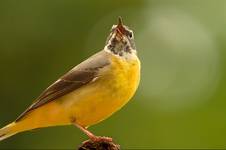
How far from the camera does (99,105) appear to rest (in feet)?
46.5

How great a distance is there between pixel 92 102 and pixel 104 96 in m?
0.16

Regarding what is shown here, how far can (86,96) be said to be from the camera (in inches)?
562

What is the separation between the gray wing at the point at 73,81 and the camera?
1446 centimetres

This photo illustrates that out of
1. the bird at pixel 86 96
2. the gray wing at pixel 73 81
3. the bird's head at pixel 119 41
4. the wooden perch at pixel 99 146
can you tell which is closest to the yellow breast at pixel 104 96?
the bird at pixel 86 96

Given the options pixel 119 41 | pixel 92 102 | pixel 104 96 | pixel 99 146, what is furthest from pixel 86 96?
pixel 99 146

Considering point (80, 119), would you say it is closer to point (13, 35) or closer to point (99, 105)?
point (99, 105)

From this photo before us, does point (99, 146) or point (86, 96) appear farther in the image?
point (86, 96)

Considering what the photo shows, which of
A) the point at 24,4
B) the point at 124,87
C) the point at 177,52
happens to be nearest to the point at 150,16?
the point at 177,52

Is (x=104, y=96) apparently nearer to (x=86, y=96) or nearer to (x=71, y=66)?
(x=86, y=96)

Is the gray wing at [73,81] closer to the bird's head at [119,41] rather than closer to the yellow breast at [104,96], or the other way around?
the yellow breast at [104,96]

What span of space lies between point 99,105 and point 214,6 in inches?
353

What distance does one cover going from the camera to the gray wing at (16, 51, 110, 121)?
47.4ft

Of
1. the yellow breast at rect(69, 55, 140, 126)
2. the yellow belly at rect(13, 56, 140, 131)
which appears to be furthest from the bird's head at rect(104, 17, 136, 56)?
the yellow breast at rect(69, 55, 140, 126)

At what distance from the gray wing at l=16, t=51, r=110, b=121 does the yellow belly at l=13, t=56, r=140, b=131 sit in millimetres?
74
